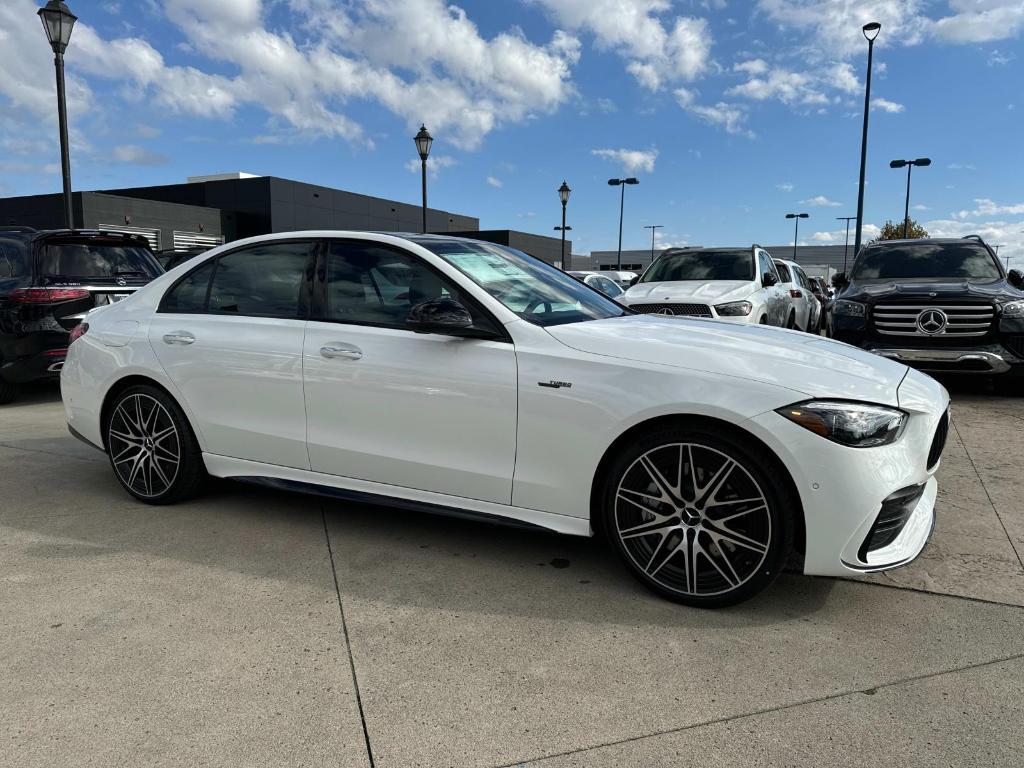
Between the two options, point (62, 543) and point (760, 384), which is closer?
point (760, 384)

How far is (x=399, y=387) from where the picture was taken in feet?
11.8

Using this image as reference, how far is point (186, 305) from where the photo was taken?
4.46m

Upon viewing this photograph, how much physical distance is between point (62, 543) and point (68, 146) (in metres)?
9.21

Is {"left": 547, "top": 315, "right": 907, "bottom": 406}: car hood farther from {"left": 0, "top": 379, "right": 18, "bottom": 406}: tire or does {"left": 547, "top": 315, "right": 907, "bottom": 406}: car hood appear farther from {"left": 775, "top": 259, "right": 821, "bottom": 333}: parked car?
{"left": 775, "top": 259, "right": 821, "bottom": 333}: parked car

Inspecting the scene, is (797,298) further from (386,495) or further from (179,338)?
(179,338)

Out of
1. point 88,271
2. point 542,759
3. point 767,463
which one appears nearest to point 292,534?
point 542,759

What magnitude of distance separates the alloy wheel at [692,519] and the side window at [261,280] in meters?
2.06

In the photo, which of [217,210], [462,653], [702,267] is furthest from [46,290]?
[217,210]

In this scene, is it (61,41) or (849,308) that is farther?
(61,41)

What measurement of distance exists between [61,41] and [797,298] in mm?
12123

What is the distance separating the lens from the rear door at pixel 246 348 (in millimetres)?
3968

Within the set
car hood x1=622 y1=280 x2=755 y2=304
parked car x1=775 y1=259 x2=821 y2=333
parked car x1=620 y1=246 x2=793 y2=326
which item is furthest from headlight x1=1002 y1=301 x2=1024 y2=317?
parked car x1=775 y1=259 x2=821 y2=333

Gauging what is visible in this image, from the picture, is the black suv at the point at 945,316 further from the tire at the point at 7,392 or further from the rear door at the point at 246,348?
the tire at the point at 7,392

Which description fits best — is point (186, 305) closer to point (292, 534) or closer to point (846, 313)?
point (292, 534)
